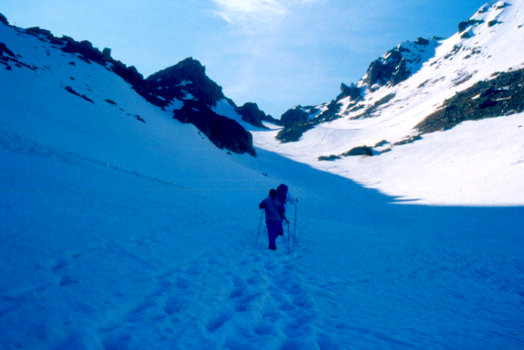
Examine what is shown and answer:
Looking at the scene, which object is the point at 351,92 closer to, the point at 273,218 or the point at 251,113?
the point at 251,113

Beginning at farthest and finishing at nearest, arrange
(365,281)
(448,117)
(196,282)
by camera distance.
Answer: (448,117) < (365,281) < (196,282)

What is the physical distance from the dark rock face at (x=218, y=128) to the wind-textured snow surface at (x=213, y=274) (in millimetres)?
25779

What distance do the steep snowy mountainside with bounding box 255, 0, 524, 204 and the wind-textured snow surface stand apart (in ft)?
47.1

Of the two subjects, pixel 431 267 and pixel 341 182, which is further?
pixel 341 182

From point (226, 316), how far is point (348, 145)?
68.3 meters

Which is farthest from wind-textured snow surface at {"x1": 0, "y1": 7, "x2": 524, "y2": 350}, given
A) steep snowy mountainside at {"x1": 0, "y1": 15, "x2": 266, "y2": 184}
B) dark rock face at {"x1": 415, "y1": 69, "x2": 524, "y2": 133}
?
dark rock face at {"x1": 415, "y1": 69, "x2": 524, "y2": 133}

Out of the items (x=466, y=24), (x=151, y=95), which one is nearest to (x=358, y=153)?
(x=151, y=95)

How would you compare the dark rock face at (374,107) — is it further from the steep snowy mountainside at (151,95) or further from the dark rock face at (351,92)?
the steep snowy mountainside at (151,95)

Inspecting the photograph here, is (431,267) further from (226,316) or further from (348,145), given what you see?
(348,145)

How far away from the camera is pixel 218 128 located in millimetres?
40656

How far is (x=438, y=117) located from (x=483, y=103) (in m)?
8.33

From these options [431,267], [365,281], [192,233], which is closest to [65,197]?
[192,233]

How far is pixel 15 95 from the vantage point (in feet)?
63.6

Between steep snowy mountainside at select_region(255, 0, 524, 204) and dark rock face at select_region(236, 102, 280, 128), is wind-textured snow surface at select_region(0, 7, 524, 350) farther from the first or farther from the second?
dark rock face at select_region(236, 102, 280, 128)
